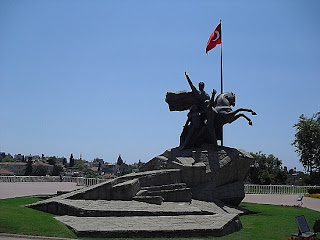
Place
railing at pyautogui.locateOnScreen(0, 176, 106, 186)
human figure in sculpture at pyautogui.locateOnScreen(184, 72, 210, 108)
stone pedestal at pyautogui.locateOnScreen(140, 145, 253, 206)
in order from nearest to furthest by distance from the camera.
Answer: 1. stone pedestal at pyautogui.locateOnScreen(140, 145, 253, 206)
2. human figure in sculpture at pyautogui.locateOnScreen(184, 72, 210, 108)
3. railing at pyautogui.locateOnScreen(0, 176, 106, 186)

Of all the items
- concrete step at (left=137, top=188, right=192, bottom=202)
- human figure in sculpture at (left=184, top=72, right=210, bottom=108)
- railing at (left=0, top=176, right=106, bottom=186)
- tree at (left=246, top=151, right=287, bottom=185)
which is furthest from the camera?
tree at (left=246, top=151, right=287, bottom=185)

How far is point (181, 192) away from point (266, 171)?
2485 centimetres

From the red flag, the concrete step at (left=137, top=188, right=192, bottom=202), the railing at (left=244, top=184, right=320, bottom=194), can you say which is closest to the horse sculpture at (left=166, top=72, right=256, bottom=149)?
the concrete step at (left=137, top=188, right=192, bottom=202)

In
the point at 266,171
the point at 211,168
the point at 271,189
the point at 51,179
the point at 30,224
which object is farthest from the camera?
the point at 266,171

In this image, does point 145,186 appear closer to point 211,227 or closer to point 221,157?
point 221,157

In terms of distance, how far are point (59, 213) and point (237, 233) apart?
18.0ft

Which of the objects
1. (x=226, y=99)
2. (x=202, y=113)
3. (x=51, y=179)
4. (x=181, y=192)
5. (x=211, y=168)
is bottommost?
(x=51, y=179)

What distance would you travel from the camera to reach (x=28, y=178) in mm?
35125

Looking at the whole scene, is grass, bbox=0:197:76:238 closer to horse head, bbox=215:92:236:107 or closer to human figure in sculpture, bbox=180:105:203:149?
human figure in sculpture, bbox=180:105:203:149

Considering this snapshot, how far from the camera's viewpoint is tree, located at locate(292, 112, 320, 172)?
141ft

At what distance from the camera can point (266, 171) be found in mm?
39344

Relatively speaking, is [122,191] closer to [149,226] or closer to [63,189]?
[149,226]

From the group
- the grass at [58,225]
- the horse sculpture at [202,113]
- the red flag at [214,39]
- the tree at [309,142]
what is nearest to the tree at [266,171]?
the tree at [309,142]

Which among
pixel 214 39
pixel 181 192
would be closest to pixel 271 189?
pixel 214 39
